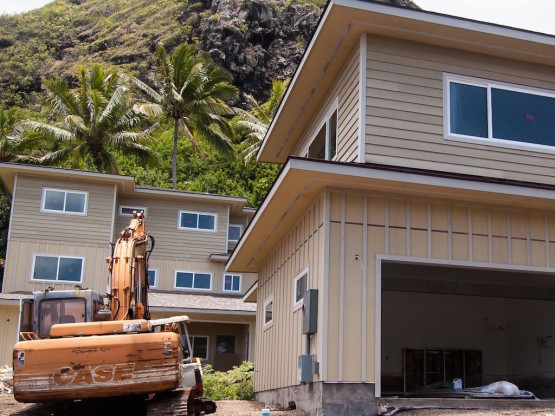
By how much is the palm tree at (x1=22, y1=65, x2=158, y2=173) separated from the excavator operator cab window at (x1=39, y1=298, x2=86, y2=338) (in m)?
25.5

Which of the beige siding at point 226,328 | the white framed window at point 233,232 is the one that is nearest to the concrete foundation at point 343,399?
the beige siding at point 226,328

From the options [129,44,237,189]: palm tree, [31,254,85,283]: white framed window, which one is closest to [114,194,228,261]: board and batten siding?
[31,254,85,283]: white framed window

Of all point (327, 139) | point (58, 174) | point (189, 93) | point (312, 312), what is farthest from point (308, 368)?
point (189, 93)

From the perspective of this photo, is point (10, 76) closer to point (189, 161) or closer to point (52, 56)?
point (52, 56)

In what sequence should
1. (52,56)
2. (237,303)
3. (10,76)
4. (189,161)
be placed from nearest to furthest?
(237,303) < (189,161) < (10,76) < (52,56)

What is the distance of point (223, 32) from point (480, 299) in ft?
139

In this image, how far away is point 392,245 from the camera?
11.4 metres

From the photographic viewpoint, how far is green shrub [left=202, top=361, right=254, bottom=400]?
19188 millimetres

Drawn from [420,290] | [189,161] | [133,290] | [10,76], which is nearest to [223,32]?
[189,161]

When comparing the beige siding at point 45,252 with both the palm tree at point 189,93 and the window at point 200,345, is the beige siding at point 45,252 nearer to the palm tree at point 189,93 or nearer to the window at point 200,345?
the window at point 200,345

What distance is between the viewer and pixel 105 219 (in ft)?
95.2

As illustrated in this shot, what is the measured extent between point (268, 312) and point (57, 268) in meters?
15.1

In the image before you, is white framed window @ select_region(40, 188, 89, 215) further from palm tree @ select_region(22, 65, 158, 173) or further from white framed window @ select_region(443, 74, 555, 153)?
white framed window @ select_region(443, 74, 555, 153)

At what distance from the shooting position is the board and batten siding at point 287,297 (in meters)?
11.5
